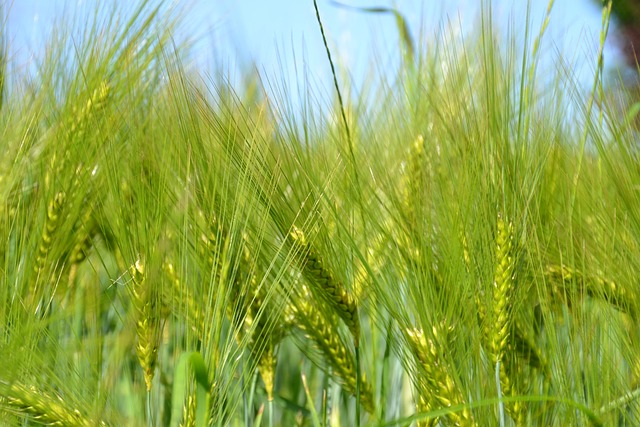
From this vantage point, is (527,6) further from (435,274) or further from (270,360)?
(270,360)

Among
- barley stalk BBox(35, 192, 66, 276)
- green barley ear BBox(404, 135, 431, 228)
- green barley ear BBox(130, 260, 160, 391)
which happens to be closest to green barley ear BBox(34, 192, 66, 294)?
barley stalk BBox(35, 192, 66, 276)

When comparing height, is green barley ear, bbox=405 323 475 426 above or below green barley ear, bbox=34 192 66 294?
below

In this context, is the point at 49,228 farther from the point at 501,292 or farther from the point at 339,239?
the point at 501,292

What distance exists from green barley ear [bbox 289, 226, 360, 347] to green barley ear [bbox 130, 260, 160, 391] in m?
0.13

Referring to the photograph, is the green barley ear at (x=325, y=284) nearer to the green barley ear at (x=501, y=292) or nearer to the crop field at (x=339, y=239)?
the crop field at (x=339, y=239)

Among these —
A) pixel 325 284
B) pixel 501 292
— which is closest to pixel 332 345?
pixel 325 284

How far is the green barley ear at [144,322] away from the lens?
71 cm

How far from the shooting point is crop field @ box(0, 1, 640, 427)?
694 mm

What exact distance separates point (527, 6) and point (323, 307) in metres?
0.33

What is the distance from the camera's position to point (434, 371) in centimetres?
70

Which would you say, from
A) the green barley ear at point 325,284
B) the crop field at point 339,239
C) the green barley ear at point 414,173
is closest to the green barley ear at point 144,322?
the crop field at point 339,239

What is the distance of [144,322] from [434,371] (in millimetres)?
244

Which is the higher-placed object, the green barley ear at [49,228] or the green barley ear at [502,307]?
A: the green barley ear at [49,228]

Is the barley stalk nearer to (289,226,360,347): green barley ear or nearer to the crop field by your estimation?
the crop field
